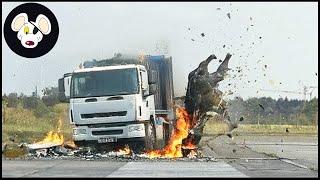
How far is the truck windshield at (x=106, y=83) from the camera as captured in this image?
21688 mm

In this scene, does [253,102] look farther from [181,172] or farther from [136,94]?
[181,172]

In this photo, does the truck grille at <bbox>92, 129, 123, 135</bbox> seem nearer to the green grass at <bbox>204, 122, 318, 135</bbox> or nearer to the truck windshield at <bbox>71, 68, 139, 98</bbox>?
the truck windshield at <bbox>71, 68, 139, 98</bbox>

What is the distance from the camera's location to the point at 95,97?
21734 mm

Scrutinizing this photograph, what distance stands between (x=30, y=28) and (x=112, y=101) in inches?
275

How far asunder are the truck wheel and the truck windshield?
65.7 inches

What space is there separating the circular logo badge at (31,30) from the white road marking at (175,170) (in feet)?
11.3

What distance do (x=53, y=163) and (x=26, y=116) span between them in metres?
18.6

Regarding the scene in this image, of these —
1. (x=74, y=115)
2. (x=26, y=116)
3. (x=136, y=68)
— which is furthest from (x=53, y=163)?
(x=26, y=116)

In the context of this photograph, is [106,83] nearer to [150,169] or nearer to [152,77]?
[152,77]

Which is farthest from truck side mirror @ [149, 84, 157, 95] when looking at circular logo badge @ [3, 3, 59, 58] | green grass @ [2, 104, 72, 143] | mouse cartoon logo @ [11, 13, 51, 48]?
green grass @ [2, 104, 72, 143]

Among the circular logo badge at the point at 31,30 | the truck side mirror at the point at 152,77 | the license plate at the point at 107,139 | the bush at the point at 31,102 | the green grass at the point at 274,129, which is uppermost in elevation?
the circular logo badge at the point at 31,30

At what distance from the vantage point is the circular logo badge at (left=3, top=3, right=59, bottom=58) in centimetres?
1506

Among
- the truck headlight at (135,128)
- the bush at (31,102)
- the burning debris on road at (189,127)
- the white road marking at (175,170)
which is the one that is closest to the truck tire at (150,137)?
the burning debris on road at (189,127)

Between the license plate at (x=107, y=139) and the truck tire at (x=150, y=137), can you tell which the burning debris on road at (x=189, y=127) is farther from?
the license plate at (x=107, y=139)
